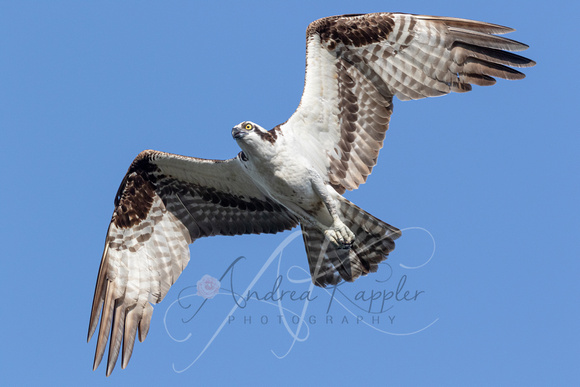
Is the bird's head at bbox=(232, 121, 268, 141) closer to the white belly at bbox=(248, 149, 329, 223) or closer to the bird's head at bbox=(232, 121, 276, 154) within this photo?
the bird's head at bbox=(232, 121, 276, 154)

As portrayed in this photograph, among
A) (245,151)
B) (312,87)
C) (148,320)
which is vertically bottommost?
(148,320)

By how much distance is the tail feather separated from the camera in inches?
457

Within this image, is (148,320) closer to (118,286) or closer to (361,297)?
(118,286)

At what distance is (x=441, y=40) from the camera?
11.7m

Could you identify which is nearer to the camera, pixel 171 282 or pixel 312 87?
pixel 312 87

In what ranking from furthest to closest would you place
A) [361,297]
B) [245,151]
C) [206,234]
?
[206,234]
[361,297]
[245,151]

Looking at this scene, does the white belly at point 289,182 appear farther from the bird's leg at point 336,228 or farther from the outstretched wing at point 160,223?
the outstretched wing at point 160,223

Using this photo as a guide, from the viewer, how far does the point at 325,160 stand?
11977mm

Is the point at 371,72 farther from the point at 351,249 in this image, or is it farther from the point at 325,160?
the point at 351,249

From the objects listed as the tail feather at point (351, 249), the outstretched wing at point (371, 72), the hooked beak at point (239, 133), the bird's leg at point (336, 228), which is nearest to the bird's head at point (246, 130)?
the hooked beak at point (239, 133)

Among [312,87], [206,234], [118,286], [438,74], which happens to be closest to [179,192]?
[206,234]

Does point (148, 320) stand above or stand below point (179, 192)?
below

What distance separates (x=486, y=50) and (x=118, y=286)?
624 cm

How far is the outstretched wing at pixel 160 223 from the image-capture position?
1212 cm
